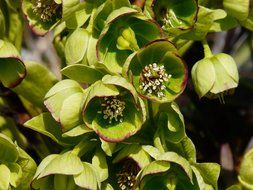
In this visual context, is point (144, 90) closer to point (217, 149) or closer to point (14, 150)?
point (14, 150)

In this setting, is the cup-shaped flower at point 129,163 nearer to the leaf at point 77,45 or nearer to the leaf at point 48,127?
the leaf at point 48,127

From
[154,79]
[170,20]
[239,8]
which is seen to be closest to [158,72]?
[154,79]

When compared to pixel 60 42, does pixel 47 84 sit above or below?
below

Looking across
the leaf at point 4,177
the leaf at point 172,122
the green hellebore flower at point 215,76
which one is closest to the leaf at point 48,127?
the leaf at point 4,177

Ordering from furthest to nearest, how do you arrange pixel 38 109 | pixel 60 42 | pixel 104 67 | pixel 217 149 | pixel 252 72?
pixel 252 72 < pixel 217 149 < pixel 38 109 < pixel 60 42 < pixel 104 67

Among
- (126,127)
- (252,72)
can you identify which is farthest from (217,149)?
(126,127)

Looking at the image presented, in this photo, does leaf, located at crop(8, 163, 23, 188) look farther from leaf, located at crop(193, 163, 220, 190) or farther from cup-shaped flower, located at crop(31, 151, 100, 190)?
leaf, located at crop(193, 163, 220, 190)
